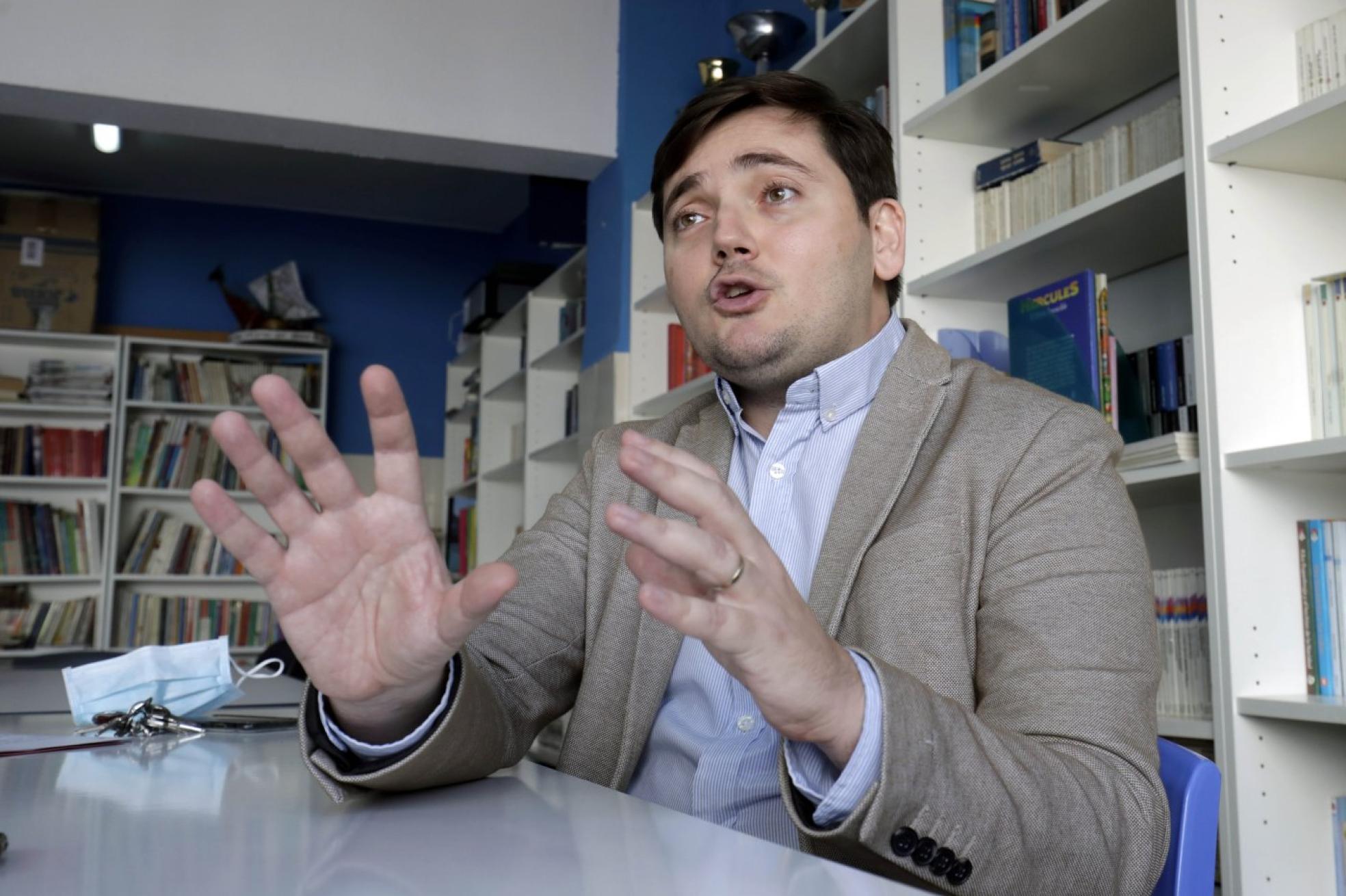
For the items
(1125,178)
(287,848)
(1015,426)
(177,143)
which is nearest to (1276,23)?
(1125,178)

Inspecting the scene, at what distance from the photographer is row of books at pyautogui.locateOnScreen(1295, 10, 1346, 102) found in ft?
5.65

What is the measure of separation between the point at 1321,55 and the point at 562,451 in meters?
3.15

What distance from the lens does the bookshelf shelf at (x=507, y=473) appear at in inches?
195

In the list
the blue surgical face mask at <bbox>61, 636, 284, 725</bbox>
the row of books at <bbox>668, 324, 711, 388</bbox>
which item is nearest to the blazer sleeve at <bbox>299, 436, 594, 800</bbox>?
the blue surgical face mask at <bbox>61, 636, 284, 725</bbox>

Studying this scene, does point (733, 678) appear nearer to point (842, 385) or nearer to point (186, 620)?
point (842, 385)

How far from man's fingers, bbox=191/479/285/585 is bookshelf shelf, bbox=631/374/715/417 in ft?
7.15

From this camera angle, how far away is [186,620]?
217 inches

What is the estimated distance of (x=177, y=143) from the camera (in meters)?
5.32

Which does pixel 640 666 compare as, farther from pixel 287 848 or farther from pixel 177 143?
pixel 177 143

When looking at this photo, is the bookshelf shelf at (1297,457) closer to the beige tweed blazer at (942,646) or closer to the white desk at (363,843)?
the beige tweed blazer at (942,646)

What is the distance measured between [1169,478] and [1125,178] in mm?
569

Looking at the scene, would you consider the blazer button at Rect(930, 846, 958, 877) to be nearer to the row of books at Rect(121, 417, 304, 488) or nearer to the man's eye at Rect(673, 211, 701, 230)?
the man's eye at Rect(673, 211, 701, 230)

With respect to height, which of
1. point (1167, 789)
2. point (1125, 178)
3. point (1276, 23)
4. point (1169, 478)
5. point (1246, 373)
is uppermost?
point (1276, 23)

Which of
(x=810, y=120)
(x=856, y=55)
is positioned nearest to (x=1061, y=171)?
(x=856, y=55)
